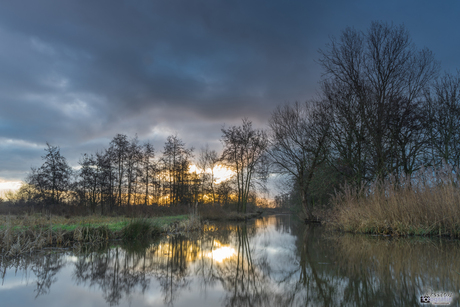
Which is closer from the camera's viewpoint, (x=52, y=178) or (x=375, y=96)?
(x=375, y=96)

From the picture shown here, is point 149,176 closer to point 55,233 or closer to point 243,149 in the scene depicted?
point 243,149

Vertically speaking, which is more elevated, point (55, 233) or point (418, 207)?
point (418, 207)

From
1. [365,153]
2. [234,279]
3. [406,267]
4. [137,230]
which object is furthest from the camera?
[365,153]

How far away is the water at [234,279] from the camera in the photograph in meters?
2.85

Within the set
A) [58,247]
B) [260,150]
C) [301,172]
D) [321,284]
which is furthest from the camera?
A: [260,150]

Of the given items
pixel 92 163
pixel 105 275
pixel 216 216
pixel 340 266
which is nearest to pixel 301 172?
pixel 216 216

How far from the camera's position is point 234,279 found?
156 inches

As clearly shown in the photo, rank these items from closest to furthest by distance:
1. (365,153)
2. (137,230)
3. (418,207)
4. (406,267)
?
(406,267) → (418,207) → (137,230) → (365,153)

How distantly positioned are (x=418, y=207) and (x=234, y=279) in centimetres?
652

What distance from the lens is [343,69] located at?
1321 cm

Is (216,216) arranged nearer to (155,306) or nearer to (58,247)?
(58,247)

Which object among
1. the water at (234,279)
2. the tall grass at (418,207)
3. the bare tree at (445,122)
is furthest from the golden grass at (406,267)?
the bare tree at (445,122)

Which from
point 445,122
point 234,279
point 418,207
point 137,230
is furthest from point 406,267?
point 445,122

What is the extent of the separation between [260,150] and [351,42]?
534 inches
